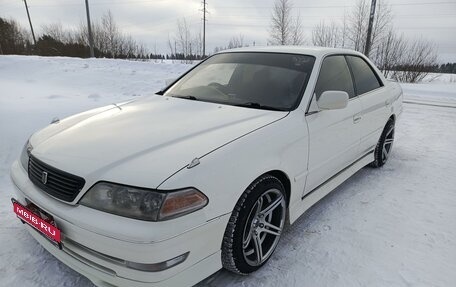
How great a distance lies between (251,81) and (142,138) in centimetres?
124

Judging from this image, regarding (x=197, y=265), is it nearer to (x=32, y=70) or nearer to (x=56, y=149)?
(x=56, y=149)

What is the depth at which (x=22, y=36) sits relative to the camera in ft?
124

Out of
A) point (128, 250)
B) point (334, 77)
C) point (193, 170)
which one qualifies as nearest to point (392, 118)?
point (334, 77)

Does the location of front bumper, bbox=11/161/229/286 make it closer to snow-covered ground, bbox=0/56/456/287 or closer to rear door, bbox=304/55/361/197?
snow-covered ground, bbox=0/56/456/287

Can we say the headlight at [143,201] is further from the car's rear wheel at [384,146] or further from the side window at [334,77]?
the car's rear wheel at [384,146]

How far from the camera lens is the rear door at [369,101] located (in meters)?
3.41

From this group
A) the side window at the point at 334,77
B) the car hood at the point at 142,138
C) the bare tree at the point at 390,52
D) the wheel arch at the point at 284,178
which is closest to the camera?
the car hood at the point at 142,138

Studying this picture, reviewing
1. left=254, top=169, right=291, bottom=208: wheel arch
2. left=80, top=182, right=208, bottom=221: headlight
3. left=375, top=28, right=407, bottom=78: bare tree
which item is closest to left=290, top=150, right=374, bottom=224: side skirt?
left=254, top=169, right=291, bottom=208: wheel arch

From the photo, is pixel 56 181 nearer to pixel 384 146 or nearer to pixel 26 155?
pixel 26 155

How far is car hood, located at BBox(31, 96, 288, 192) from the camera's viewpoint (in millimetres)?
1724

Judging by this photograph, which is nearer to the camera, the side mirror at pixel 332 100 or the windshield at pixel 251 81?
the side mirror at pixel 332 100

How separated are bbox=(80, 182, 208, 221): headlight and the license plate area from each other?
299 mm

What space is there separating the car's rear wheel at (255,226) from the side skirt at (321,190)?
8.2 inches

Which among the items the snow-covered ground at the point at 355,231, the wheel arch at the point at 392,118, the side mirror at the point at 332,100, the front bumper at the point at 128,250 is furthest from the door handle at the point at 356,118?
the front bumper at the point at 128,250
